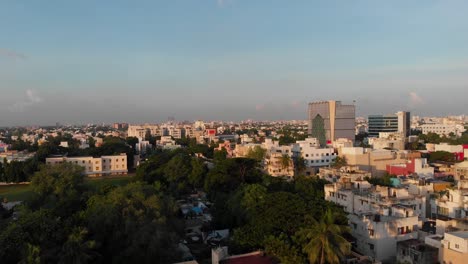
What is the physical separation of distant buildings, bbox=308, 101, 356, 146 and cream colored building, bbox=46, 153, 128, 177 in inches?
1288

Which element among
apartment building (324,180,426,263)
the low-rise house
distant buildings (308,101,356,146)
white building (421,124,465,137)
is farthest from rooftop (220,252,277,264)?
white building (421,124,465,137)

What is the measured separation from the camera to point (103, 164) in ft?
166

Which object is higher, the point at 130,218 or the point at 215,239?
the point at 130,218

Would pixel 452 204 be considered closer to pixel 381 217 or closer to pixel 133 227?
pixel 381 217

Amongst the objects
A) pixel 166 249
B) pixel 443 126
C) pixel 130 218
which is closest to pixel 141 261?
pixel 166 249

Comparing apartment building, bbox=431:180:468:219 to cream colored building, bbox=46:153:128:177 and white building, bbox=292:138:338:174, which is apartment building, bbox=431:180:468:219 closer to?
white building, bbox=292:138:338:174

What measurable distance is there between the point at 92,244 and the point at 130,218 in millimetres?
2056

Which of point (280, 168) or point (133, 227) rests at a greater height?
point (133, 227)

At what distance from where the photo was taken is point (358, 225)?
1688cm

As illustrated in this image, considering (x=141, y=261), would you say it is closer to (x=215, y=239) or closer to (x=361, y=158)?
(x=215, y=239)

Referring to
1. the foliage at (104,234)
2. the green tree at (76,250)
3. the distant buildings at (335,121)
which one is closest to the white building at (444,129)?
the distant buildings at (335,121)

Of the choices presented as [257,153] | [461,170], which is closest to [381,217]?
[461,170]

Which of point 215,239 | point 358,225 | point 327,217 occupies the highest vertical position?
point 327,217

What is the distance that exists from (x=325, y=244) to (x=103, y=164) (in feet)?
141
